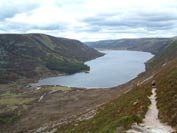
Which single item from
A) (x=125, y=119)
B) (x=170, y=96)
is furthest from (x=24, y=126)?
(x=125, y=119)

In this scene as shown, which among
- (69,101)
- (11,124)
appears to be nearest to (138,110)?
(11,124)

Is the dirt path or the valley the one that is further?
the valley

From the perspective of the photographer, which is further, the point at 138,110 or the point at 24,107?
the point at 24,107

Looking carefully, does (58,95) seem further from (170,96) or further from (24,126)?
(170,96)

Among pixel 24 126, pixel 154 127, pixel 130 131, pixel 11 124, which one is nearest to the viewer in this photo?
pixel 130 131

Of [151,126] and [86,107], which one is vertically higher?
[151,126]

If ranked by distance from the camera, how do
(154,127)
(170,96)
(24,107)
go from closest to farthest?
(154,127) < (170,96) < (24,107)

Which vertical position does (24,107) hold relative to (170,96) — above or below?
below

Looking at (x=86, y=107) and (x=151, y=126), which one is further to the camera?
(x=86, y=107)

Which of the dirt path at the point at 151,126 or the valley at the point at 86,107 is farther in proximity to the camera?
the valley at the point at 86,107
